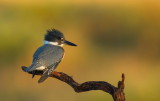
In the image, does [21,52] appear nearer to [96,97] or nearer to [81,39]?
[81,39]

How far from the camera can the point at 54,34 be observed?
9.75m

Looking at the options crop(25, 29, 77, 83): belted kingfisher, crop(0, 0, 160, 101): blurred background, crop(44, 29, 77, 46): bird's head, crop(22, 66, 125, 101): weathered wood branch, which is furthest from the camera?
crop(0, 0, 160, 101): blurred background

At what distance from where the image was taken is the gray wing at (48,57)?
882 cm

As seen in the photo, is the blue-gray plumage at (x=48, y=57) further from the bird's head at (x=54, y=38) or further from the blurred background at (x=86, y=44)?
the blurred background at (x=86, y=44)

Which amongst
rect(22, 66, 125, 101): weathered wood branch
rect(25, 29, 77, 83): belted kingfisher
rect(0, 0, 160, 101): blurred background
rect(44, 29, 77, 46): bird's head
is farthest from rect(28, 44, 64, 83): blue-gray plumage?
rect(0, 0, 160, 101): blurred background

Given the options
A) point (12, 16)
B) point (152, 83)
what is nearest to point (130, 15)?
point (12, 16)

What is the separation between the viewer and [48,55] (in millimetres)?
9141

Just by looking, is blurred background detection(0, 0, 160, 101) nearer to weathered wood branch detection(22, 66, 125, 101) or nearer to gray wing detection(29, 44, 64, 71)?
gray wing detection(29, 44, 64, 71)

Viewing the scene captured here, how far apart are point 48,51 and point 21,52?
744cm

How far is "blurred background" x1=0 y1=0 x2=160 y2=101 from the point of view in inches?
567

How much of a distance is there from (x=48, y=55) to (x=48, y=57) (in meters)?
0.04

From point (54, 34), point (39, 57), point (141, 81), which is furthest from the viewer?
point (141, 81)

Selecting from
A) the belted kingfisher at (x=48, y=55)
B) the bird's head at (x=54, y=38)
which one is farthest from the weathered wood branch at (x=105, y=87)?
the bird's head at (x=54, y=38)

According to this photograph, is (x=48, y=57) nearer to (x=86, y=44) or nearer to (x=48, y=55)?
(x=48, y=55)
